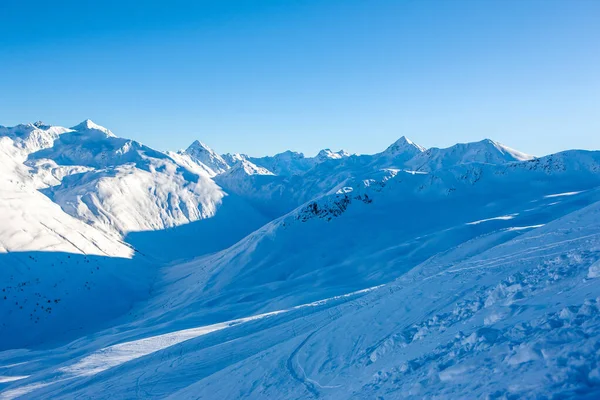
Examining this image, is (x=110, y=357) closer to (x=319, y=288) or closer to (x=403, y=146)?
(x=319, y=288)

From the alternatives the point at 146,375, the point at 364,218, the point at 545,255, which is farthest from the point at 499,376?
the point at 364,218

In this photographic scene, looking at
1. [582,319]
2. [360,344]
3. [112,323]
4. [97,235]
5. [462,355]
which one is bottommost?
[112,323]

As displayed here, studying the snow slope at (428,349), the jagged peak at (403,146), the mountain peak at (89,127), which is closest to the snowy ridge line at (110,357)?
the snow slope at (428,349)

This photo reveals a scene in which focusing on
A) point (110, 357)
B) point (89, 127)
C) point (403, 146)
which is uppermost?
point (89, 127)

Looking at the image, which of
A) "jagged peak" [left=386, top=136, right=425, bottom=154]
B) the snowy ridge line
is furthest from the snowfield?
"jagged peak" [left=386, top=136, right=425, bottom=154]

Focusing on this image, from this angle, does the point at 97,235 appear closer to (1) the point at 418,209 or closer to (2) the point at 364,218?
(2) the point at 364,218

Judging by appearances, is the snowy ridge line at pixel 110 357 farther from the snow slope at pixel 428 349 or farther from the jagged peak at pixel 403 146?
the jagged peak at pixel 403 146

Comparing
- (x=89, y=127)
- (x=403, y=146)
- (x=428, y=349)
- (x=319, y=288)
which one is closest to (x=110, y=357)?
(x=319, y=288)

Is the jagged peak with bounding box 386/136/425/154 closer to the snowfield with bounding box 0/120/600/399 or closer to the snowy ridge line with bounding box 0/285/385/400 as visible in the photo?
the snowfield with bounding box 0/120/600/399
